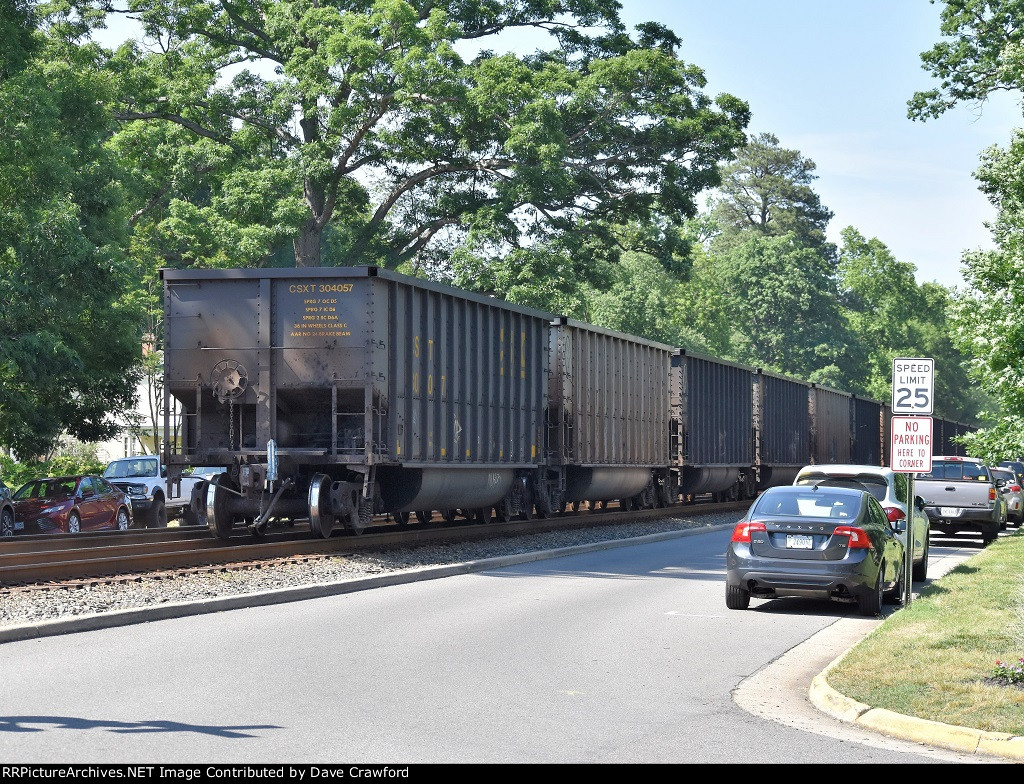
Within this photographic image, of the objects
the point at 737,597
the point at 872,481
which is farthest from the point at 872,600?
the point at 872,481

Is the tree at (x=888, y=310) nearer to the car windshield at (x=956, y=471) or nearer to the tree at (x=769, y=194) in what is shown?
the tree at (x=769, y=194)

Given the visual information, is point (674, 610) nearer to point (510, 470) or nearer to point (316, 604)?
point (316, 604)

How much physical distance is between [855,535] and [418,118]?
97.1 ft

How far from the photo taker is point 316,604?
49.3ft

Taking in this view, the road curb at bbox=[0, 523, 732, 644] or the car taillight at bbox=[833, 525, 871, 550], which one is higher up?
the car taillight at bbox=[833, 525, 871, 550]

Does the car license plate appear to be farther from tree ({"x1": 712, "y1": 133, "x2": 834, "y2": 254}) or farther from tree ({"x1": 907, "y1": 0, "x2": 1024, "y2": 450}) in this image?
tree ({"x1": 712, "y1": 133, "x2": 834, "y2": 254})

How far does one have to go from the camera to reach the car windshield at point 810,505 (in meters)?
14.9

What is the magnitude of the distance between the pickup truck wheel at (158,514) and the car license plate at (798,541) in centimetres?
2049

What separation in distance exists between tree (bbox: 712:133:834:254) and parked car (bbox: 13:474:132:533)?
90.9m

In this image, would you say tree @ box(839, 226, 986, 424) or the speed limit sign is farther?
tree @ box(839, 226, 986, 424)

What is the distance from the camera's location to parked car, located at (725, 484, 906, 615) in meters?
14.5

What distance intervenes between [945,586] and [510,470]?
413 inches

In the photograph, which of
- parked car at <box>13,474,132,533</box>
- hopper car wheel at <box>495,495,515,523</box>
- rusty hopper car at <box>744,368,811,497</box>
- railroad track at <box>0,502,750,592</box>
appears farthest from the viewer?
rusty hopper car at <box>744,368,811,497</box>

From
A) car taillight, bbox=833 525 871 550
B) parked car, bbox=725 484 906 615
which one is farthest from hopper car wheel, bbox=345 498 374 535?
car taillight, bbox=833 525 871 550
